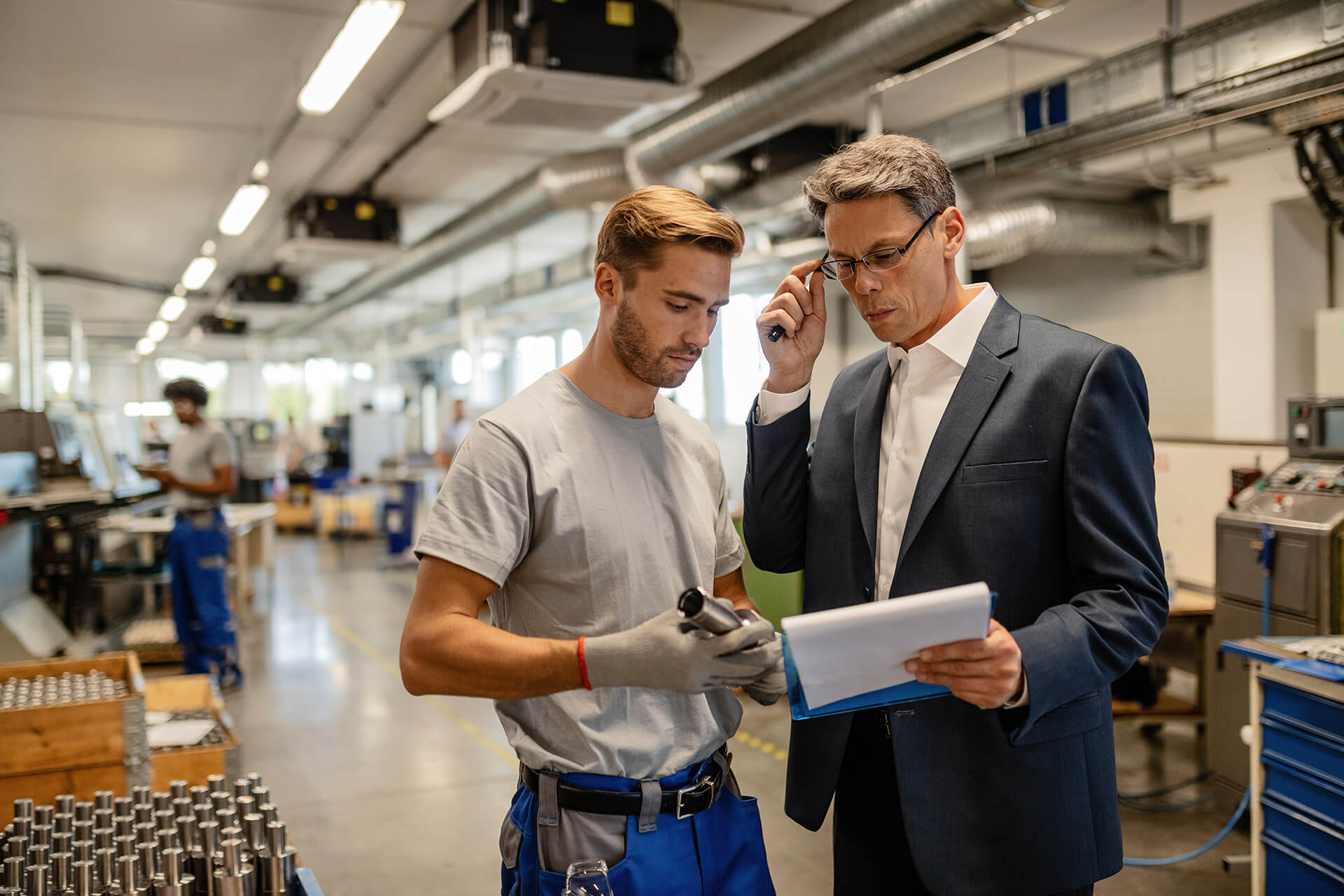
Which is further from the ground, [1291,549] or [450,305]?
[450,305]

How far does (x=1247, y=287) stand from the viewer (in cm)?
627

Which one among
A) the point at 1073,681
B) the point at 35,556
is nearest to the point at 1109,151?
the point at 1073,681

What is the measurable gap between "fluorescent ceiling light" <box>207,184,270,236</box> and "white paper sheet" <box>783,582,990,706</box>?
6390 mm

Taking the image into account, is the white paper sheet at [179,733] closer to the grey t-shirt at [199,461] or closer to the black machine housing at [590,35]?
the grey t-shirt at [199,461]

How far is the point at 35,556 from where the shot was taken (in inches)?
256

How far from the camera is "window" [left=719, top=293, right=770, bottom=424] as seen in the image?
11.3 meters

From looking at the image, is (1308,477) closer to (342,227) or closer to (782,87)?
(782,87)

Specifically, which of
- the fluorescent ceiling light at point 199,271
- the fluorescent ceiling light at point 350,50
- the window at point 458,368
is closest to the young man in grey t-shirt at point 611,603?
the fluorescent ceiling light at point 350,50

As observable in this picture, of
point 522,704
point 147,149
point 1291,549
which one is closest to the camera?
point 522,704

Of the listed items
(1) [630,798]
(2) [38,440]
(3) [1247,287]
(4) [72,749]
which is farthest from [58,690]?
(3) [1247,287]

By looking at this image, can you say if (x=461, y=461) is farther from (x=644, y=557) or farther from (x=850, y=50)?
(x=850, y=50)

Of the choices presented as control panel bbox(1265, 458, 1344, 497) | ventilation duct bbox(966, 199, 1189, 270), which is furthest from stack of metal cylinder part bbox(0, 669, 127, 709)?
ventilation duct bbox(966, 199, 1189, 270)

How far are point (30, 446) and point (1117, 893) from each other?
6.68m

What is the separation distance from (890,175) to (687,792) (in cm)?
97
